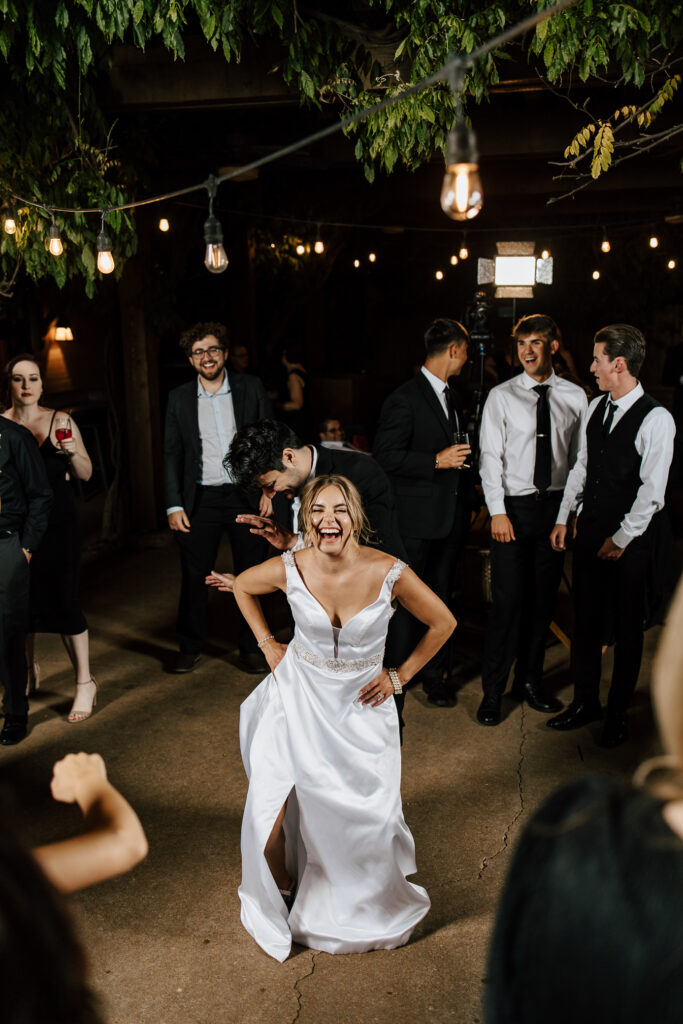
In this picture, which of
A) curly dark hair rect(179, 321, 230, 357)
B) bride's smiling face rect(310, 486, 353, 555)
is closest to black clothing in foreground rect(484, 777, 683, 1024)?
bride's smiling face rect(310, 486, 353, 555)

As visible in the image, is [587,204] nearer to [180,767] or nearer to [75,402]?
[75,402]

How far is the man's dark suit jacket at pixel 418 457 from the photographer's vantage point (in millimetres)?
4230

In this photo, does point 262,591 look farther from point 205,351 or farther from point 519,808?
point 205,351

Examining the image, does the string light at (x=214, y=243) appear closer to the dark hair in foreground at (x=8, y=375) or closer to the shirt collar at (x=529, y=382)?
the dark hair in foreground at (x=8, y=375)

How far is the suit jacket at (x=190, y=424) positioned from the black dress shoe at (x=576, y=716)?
2.31 meters

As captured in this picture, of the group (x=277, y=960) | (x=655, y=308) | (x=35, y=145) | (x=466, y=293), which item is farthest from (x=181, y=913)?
(x=466, y=293)

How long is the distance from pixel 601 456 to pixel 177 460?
7.81ft

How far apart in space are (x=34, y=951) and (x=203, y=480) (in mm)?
4117

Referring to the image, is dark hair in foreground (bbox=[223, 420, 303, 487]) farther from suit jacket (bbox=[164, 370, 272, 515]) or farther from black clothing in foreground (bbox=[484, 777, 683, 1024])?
black clothing in foreground (bbox=[484, 777, 683, 1024])

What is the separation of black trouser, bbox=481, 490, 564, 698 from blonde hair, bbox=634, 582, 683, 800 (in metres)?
3.39

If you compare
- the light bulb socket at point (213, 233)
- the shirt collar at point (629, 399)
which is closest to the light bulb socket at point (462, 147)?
the light bulb socket at point (213, 233)

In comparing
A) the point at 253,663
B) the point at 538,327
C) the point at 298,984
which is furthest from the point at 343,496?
the point at 253,663

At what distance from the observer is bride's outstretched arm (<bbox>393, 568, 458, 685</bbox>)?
9.31 feet

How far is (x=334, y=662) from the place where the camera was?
8.95 ft
